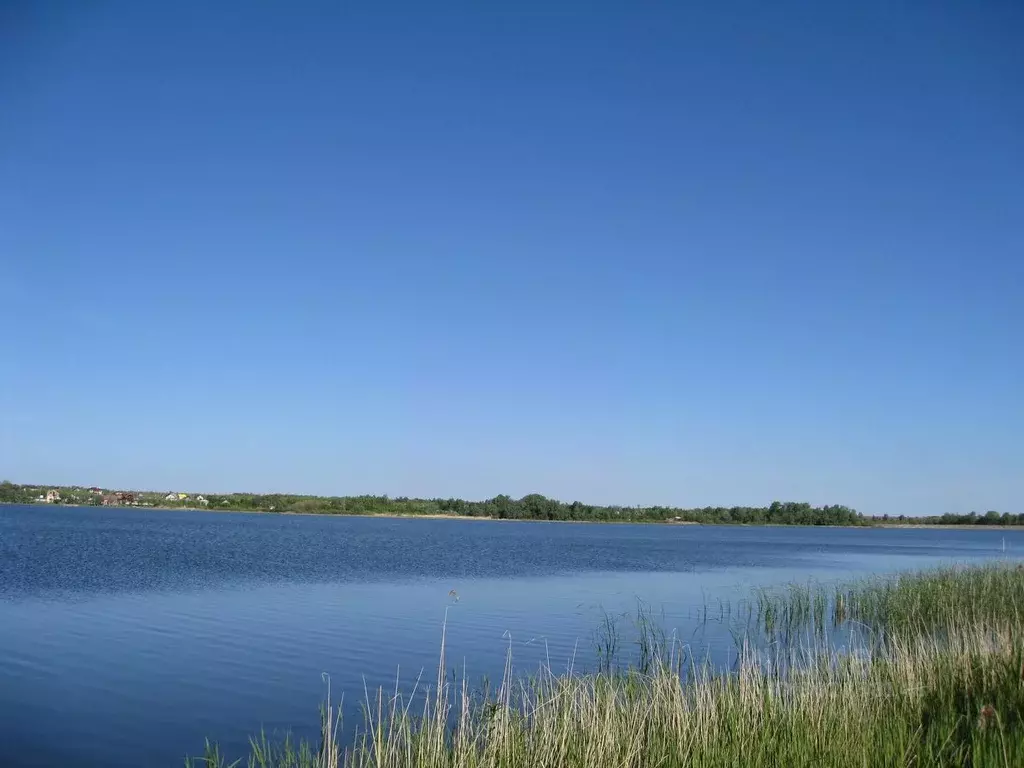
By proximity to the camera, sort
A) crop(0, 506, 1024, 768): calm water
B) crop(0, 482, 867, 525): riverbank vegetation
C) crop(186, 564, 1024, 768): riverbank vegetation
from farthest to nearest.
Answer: crop(0, 482, 867, 525): riverbank vegetation, crop(0, 506, 1024, 768): calm water, crop(186, 564, 1024, 768): riverbank vegetation

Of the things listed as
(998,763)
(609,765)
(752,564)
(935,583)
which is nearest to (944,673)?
(998,763)

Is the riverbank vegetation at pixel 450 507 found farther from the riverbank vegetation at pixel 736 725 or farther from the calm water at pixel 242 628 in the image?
the riverbank vegetation at pixel 736 725

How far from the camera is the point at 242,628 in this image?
623 inches

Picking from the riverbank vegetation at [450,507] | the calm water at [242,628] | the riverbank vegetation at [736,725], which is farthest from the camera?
the riverbank vegetation at [450,507]

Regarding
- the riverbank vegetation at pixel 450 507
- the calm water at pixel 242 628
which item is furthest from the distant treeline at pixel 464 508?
the calm water at pixel 242 628

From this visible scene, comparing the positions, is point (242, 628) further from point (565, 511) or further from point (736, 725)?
point (565, 511)

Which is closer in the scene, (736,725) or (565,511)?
(736,725)

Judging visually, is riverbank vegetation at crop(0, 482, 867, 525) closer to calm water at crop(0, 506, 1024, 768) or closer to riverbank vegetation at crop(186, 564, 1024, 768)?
calm water at crop(0, 506, 1024, 768)

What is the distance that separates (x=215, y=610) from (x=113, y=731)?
896cm

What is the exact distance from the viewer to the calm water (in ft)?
31.6

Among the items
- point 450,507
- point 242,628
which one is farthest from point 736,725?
point 450,507

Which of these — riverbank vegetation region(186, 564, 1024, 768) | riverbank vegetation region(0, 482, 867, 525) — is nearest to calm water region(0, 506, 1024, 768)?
riverbank vegetation region(186, 564, 1024, 768)

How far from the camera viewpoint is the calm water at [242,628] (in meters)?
9.64

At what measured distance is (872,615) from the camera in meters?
17.8
